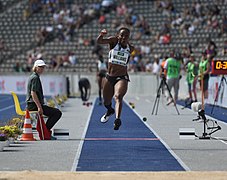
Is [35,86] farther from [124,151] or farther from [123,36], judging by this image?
[124,151]

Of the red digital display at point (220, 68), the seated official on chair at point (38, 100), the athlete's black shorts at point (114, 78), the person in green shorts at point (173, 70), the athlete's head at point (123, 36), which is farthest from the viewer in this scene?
the person in green shorts at point (173, 70)

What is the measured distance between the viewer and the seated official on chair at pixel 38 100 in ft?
47.1

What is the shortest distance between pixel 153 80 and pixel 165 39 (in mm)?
3757

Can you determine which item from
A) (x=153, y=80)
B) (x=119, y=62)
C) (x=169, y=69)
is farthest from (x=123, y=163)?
(x=153, y=80)

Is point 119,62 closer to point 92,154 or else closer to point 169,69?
point 92,154

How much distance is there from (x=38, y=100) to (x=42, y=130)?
58cm

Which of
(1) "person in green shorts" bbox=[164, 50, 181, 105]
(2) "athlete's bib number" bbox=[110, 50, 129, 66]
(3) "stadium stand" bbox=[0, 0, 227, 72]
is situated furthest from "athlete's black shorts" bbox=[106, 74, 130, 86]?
(3) "stadium stand" bbox=[0, 0, 227, 72]

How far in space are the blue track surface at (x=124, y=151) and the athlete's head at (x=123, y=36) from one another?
1819mm

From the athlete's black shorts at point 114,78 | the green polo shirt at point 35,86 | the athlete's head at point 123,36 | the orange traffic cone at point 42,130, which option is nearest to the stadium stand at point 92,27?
the athlete's black shorts at point 114,78

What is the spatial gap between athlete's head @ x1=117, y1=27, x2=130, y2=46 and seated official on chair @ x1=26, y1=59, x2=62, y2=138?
164cm

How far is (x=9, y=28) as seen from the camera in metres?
48.0

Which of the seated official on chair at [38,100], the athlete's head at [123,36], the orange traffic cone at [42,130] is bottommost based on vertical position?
the orange traffic cone at [42,130]

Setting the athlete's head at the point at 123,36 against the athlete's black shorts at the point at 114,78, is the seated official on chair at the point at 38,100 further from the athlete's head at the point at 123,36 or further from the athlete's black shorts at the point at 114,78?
the athlete's head at the point at 123,36

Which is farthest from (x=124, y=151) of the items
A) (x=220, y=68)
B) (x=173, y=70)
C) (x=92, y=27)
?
(x=92, y=27)
